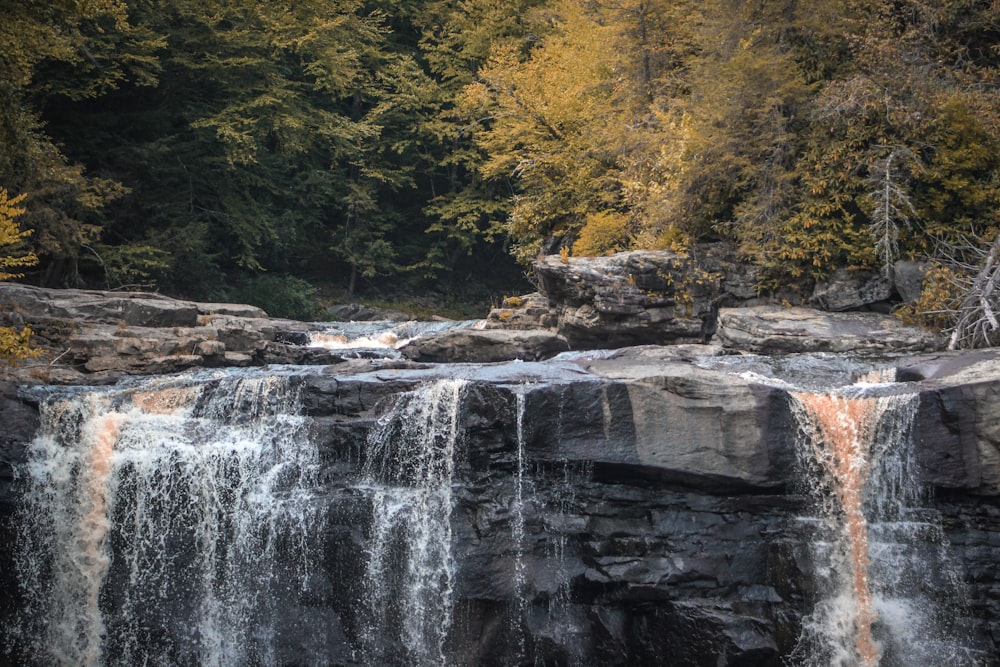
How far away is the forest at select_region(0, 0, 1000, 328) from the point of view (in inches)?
517

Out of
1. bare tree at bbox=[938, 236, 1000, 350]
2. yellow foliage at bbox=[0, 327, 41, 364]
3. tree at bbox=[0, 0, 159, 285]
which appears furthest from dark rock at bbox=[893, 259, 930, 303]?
tree at bbox=[0, 0, 159, 285]

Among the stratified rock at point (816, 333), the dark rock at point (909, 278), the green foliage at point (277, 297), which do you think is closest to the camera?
the stratified rock at point (816, 333)

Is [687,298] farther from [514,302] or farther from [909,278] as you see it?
[514,302]

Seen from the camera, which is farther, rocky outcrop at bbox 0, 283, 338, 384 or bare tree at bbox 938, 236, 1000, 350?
rocky outcrop at bbox 0, 283, 338, 384

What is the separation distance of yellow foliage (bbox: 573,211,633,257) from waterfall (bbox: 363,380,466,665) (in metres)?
7.78

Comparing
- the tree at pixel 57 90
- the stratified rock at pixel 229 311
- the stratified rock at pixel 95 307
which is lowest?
the stratified rock at pixel 95 307

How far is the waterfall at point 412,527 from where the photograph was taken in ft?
30.6

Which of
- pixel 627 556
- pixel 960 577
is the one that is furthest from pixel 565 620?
pixel 960 577

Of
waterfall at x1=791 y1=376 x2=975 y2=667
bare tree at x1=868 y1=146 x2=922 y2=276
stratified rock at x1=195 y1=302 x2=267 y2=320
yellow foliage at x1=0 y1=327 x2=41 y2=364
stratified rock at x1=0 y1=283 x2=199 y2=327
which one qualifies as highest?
bare tree at x1=868 y1=146 x2=922 y2=276

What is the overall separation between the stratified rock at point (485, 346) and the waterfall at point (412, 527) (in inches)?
137

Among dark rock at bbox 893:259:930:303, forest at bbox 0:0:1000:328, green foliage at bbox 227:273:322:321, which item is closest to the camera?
dark rock at bbox 893:259:930:303

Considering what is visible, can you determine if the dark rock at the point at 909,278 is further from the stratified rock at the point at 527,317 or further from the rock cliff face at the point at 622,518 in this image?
the stratified rock at the point at 527,317

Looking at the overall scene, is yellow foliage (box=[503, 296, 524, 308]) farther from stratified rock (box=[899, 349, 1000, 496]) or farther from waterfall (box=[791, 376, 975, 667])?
stratified rock (box=[899, 349, 1000, 496])

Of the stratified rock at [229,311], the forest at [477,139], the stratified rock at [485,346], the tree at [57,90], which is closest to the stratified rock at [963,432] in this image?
the forest at [477,139]
